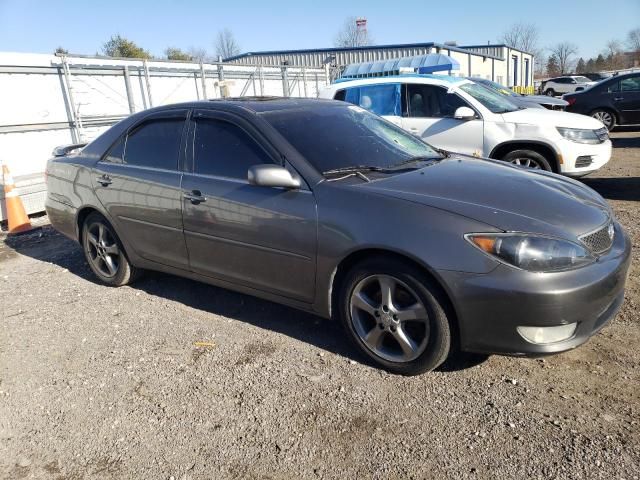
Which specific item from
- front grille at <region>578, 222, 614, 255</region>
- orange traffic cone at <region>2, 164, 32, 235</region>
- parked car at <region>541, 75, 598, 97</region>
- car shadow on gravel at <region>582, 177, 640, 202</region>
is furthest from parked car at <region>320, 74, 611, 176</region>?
parked car at <region>541, 75, 598, 97</region>

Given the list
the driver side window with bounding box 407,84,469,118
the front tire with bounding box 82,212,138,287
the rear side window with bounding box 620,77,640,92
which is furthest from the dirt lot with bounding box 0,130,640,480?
the rear side window with bounding box 620,77,640,92

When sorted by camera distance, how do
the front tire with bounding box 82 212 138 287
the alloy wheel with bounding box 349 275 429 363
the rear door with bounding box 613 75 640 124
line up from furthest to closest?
the rear door with bounding box 613 75 640 124, the front tire with bounding box 82 212 138 287, the alloy wheel with bounding box 349 275 429 363

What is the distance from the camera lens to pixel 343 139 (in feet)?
12.1

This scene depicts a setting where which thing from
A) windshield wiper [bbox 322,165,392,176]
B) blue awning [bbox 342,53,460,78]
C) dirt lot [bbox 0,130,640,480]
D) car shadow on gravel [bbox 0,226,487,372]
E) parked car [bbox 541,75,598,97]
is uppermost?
blue awning [bbox 342,53,460,78]

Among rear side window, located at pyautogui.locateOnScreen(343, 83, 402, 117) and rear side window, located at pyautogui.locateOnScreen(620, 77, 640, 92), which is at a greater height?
rear side window, located at pyautogui.locateOnScreen(343, 83, 402, 117)

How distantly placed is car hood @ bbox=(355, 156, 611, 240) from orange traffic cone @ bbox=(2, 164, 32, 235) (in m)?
5.87

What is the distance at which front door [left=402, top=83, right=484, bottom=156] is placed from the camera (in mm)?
7309

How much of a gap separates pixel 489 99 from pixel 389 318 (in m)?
5.73

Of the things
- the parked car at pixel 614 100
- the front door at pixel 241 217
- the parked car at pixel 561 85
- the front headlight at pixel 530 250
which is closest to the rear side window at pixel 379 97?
the front door at pixel 241 217

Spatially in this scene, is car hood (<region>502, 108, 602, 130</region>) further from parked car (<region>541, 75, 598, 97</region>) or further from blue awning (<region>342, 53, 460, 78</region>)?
parked car (<region>541, 75, 598, 97</region>)

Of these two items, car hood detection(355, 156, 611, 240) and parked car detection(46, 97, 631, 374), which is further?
car hood detection(355, 156, 611, 240)

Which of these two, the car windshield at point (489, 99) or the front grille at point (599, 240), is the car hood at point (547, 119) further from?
the front grille at point (599, 240)

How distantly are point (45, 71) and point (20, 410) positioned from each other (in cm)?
Answer: 1016

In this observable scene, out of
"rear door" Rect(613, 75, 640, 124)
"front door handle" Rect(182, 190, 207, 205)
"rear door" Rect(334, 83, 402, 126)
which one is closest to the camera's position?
"front door handle" Rect(182, 190, 207, 205)
